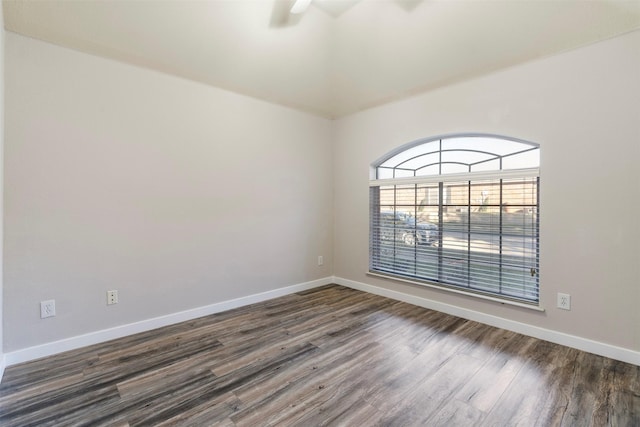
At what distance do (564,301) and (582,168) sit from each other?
1108 millimetres

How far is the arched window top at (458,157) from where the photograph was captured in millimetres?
2902

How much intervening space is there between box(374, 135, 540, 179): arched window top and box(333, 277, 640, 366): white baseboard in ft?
4.75

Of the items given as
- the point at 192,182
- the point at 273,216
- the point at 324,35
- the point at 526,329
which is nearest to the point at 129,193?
the point at 192,182

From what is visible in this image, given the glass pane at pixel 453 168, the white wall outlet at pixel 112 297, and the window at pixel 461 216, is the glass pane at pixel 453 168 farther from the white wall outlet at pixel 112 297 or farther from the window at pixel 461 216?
the white wall outlet at pixel 112 297

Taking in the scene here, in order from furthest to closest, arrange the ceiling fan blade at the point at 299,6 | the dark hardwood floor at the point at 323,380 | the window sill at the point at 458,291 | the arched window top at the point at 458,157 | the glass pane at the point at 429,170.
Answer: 1. the glass pane at the point at 429,170
2. the arched window top at the point at 458,157
3. the window sill at the point at 458,291
4. the ceiling fan blade at the point at 299,6
5. the dark hardwood floor at the point at 323,380

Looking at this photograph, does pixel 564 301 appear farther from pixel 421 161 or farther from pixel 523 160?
pixel 421 161

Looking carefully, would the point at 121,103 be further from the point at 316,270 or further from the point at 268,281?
the point at 316,270

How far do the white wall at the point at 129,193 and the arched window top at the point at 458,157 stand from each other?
4.55ft

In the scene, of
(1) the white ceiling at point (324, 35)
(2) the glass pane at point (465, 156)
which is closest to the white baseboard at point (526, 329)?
(2) the glass pane at point (465, 156)

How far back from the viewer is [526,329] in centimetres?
277

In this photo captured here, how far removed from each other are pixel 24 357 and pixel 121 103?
211 cm

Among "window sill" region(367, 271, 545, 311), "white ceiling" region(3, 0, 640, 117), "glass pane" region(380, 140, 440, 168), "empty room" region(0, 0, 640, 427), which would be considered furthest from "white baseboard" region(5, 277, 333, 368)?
"white ceiling" region(3, 0, 640, 117)

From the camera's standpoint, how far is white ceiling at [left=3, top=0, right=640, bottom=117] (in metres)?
2.27

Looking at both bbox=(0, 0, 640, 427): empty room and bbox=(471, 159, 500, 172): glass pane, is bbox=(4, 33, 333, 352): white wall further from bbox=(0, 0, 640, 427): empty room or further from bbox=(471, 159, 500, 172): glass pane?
bbox=(471, 159, 500, 172): glass pane
